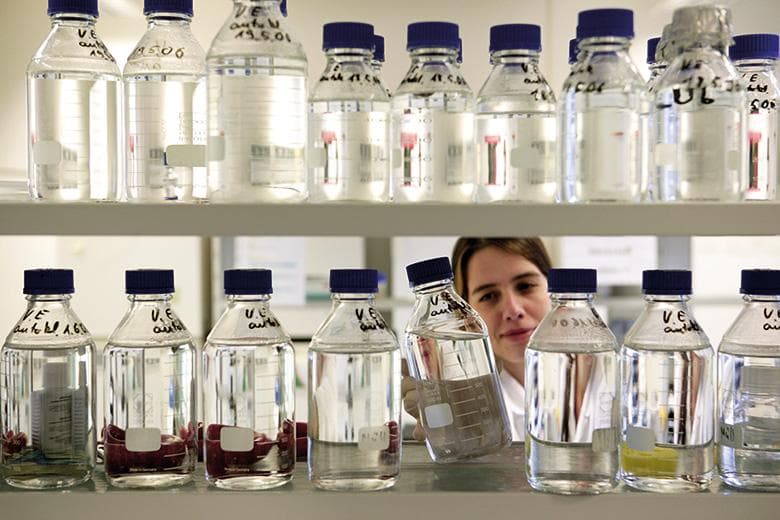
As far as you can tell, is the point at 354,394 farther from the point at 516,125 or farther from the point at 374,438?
the point at 516,125

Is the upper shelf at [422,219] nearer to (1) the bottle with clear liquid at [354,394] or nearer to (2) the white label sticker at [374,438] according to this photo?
(1) the bottle with clear liquid at [354,394]

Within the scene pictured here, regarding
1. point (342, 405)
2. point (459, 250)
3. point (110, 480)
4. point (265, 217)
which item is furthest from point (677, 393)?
point (459, 250)

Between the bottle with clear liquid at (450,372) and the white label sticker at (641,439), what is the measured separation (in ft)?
0.61

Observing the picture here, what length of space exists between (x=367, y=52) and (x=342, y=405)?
15.9 inches

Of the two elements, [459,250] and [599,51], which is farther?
[459,250]

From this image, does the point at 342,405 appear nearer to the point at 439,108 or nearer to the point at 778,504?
the point at 439,108

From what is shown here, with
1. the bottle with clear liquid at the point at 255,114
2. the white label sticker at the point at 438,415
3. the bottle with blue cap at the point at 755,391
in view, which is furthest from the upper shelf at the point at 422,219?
the white label sticker at the point at 438,415

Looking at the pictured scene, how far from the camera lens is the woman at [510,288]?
2.20 meters

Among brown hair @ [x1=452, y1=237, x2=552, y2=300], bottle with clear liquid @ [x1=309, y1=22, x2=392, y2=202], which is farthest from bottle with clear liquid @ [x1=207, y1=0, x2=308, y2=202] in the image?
brown hair @ [x1=452, y1=237, x2=552, y2=300]

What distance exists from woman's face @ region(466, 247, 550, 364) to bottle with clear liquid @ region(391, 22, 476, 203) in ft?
3.64

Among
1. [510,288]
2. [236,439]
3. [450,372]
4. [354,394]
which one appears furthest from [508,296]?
[236,439]

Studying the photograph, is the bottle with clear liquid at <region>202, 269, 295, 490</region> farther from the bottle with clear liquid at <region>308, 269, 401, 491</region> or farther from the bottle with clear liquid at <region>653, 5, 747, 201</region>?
the bottle with clear liquid at <region>653, 5, 747, 201</region>

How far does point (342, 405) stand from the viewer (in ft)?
3.79

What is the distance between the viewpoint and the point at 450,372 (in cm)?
124
